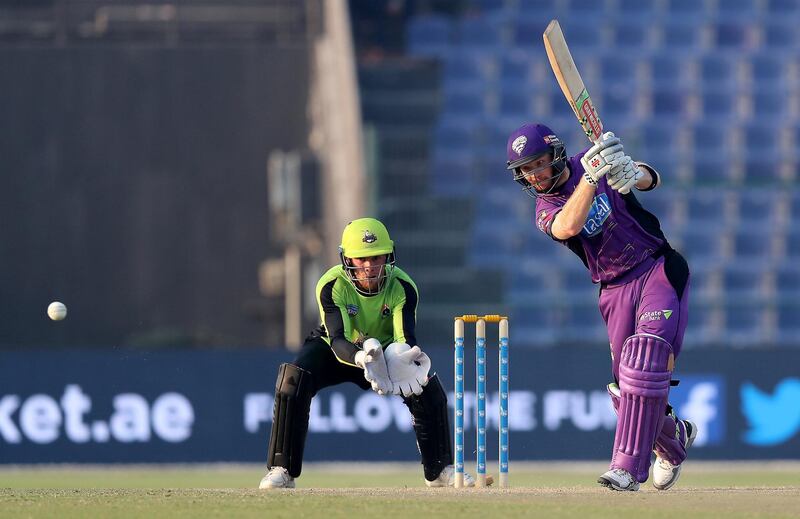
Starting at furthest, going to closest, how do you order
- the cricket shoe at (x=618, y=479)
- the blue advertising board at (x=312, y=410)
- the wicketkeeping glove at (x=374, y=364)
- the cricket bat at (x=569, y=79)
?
the blue advertising board at (x=312, y=410) → the wicketkeeping glove at (x=374, y=364) → the cricket shoe at (x=618, y=479) → the cricket bat at (x=569, y=79)

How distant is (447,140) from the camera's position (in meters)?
15.9

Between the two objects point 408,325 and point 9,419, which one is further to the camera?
point 9,419

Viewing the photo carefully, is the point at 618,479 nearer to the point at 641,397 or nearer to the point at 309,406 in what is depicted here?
the point at 641,397

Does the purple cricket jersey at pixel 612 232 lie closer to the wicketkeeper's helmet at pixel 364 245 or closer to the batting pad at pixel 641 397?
the batting pad at pixel 641 397

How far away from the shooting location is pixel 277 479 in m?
6.96

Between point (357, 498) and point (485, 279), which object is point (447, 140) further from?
point (357, 498)

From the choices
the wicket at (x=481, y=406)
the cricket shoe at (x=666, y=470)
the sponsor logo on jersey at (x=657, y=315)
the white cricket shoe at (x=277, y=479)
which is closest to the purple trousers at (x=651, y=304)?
the sponsor logo on jersey at (x=657, y=315)

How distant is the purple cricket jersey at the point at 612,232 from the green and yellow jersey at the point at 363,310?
826mm

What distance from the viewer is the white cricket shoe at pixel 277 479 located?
22.8ft

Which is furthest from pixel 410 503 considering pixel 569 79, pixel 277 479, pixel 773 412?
pixel 773 412

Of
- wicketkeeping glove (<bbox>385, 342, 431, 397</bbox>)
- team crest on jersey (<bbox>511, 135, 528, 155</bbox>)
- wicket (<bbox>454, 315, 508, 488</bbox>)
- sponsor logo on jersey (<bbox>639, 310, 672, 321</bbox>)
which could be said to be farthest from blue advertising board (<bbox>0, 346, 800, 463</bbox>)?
team crest on jersey (<bbox>511, 135, 528, 155</bbox>)

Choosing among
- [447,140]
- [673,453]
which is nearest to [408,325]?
[673,453]

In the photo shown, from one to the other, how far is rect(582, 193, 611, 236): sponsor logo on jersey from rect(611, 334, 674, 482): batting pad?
48 centimetres

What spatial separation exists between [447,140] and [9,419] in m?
6.07
